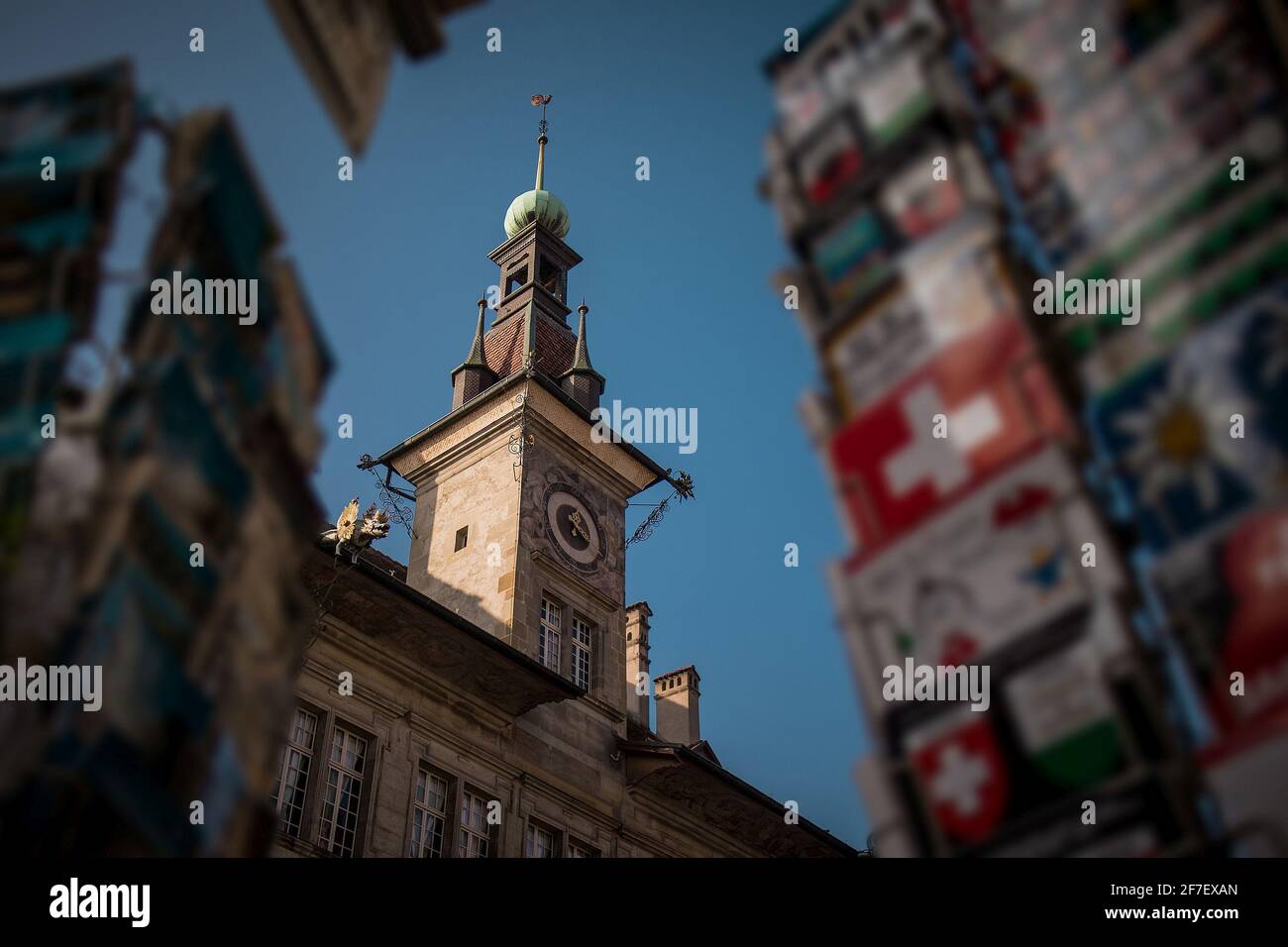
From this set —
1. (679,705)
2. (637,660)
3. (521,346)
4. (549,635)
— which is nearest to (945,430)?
(549,635)

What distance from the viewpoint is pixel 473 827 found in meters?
22.3

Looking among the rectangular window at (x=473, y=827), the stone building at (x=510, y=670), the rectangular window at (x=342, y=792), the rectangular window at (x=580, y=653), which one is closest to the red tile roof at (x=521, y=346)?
the stone building at (x=510, y=670)

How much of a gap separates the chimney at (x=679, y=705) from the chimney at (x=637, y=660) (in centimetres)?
215

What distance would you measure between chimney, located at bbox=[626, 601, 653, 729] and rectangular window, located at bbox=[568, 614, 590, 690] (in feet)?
9.55

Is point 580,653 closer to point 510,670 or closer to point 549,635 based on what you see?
point 549,635

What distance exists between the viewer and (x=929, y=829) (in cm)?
647

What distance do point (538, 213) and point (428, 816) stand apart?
21.5 m

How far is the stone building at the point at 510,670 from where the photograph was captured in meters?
20.8

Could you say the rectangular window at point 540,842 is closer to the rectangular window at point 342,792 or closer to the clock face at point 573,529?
the rectangular window at point 342,792

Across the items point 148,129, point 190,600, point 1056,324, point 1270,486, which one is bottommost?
point 190,600
